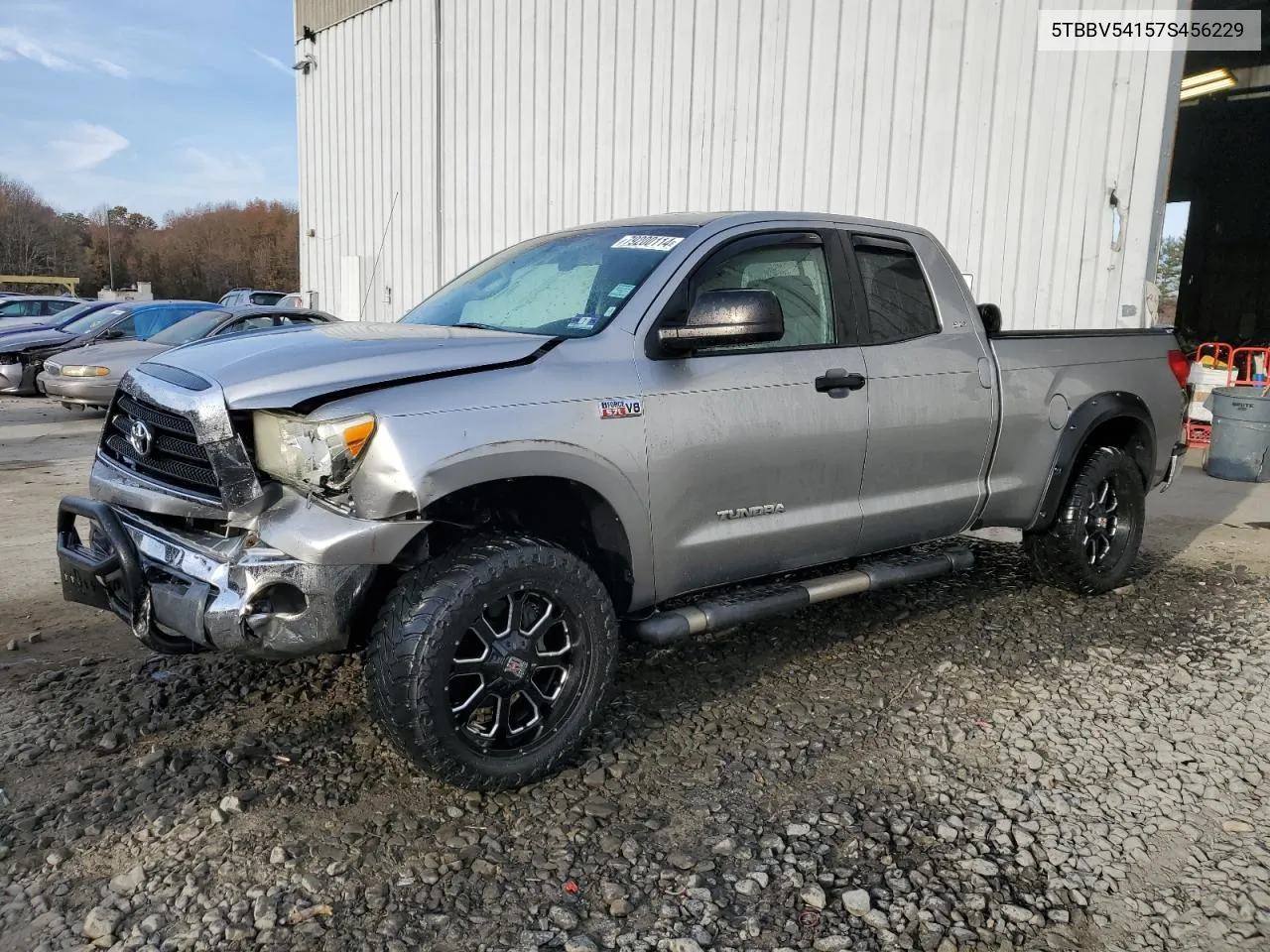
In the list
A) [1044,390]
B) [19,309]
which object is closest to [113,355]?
[19,309]

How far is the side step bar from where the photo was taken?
3.35m

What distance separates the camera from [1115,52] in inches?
330

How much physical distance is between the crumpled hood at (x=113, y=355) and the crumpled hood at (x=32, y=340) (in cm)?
248

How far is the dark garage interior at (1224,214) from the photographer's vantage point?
2111cm

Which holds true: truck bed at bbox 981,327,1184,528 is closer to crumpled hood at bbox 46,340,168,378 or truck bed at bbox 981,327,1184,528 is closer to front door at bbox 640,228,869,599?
front door at bbox 640,228,869,599

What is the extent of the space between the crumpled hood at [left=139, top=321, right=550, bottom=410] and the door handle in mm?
1133

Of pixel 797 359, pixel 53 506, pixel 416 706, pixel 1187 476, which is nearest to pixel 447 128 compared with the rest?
pixel 53 506

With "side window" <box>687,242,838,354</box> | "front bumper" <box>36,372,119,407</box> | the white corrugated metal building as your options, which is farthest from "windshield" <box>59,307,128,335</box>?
"side window" <box>687,242,838,354</box>

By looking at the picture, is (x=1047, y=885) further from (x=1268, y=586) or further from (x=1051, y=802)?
(x=1268, y=586)

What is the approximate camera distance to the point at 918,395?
407 centimetres

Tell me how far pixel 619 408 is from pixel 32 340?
47.7 ft

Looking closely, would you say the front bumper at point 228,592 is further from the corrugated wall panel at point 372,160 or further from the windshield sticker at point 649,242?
the corrugated wall panel at point 372,160

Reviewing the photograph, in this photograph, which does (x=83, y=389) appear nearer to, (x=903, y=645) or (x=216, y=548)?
(x=216, y=548)

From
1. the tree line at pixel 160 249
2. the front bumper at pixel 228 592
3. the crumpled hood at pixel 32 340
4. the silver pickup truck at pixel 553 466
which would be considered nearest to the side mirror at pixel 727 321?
the silver pickup truck at pixel 553 466
